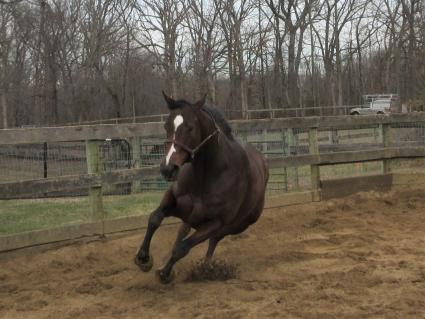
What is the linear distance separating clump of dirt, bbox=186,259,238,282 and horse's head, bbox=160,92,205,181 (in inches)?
49.6

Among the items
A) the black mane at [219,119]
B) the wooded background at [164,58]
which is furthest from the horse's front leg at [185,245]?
the wooded background at [164,58]

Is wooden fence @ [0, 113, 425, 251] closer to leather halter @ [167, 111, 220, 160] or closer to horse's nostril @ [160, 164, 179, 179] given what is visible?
leather halter @ [167, 111, 220, 160]

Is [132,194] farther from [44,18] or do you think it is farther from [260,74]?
[260,74]

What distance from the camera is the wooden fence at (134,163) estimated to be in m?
5.61

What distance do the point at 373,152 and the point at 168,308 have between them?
619 centimetres

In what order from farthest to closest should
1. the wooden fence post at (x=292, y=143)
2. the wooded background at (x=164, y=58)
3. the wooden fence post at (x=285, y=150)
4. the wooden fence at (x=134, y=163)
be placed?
the wooded background at (x=164, y=58)
the wooden fence post at (x=285, y=150)
the wooden fence post at (x=292, y=143)
the wooden fence at (x=134, y=163)

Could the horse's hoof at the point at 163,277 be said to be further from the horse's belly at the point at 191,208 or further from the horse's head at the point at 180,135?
the horse's head at the point at 180,135

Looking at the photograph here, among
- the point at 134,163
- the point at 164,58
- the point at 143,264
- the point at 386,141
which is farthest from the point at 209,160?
the point at 164,58

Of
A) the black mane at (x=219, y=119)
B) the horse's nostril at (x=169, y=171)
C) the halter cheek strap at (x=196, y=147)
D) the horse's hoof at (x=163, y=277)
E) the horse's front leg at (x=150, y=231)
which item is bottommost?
the horse's hoof at (x=163, y=277)

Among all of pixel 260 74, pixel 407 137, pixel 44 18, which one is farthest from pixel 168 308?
pixel 260 74

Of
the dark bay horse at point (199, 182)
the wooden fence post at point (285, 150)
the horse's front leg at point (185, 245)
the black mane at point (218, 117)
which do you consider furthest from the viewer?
the wooden fence post at point (285, 150)

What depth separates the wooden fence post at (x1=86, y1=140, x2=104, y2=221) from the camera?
→ 20.4 feet

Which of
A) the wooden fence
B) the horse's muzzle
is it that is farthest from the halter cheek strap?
the wooden fence

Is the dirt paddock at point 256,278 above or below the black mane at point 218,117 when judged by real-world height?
below
